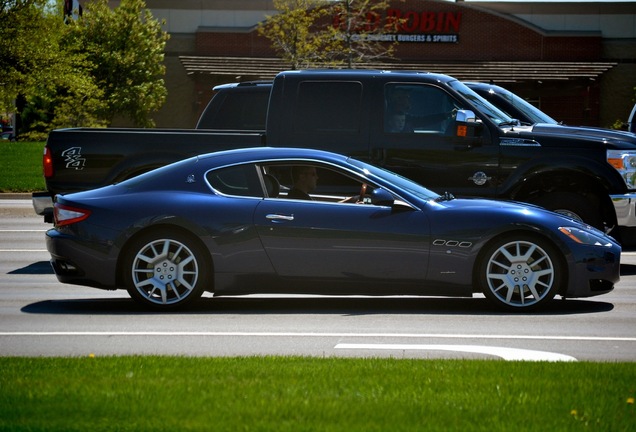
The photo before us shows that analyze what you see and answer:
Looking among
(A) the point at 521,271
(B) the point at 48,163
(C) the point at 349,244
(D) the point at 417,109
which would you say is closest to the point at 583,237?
(A) the point at 521,271

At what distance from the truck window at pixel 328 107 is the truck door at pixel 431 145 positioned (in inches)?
12.2

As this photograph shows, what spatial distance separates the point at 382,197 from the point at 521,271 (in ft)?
4.31

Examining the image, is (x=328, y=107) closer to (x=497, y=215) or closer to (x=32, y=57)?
(x=497, y=215)

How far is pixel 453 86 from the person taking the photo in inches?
523

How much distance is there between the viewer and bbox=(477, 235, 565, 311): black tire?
400 inches

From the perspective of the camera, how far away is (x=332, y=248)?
10.2 m

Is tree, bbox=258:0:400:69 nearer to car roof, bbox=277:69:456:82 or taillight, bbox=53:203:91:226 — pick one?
car roof, bbox=277:69:456:82

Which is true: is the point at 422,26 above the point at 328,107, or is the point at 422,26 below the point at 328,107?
above

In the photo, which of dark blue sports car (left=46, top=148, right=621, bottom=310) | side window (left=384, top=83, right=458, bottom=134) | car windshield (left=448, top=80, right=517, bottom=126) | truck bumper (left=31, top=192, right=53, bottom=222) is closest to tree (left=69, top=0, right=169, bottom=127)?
truck bumper (left=31, top=192, right=53, bottom=222)

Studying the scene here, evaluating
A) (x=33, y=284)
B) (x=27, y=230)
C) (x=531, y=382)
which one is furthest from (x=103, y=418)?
(x=27, y=230)

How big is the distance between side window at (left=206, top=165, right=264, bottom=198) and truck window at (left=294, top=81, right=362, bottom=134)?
3054 millimetres

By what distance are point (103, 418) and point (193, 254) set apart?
14.9 feet

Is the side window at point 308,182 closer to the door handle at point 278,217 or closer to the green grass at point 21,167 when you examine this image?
the door handle at point 278,217

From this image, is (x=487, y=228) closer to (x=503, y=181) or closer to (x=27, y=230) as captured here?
(x=503, y=181)
